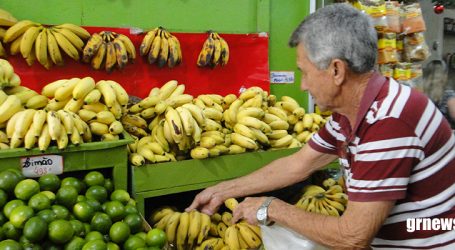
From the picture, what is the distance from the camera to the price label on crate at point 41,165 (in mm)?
1905

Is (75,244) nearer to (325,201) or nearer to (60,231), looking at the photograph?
(60,231)

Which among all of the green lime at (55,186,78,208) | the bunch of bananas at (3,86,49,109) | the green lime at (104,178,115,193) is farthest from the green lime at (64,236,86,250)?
the bunch of bananas at (3,86,49,109)

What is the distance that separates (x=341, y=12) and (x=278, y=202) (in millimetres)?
842

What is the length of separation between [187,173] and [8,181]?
97cm

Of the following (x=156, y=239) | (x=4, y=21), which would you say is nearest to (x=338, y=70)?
(x=156, y=239)

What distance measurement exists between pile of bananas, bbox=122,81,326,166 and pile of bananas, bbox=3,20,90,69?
57 centimetres

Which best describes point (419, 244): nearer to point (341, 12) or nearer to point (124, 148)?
point (341, 12)

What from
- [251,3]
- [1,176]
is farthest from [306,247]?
[251,3]

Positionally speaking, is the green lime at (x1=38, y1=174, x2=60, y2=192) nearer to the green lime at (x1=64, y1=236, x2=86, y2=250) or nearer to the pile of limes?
the pile of limes

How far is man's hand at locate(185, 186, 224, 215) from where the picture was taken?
227 centimetres

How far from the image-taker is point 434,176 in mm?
1511

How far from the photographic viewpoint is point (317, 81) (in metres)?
1.53

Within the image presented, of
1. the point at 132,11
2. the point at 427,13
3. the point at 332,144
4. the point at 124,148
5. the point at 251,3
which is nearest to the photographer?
the point at 332,144

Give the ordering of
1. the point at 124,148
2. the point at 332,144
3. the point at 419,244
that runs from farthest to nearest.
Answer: the point at 124,148 → the point at 332,144 → the point at 419,244
